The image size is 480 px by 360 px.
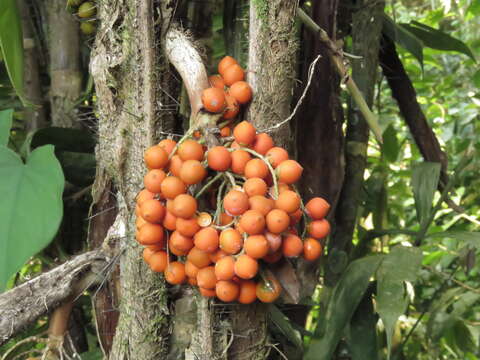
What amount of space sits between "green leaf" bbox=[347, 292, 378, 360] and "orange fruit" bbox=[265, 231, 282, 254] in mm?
429

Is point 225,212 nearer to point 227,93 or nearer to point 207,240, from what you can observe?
point 207,240

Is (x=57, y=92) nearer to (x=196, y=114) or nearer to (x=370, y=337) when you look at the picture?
(x=196, y=114)

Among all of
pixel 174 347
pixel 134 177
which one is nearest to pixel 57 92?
pixel 134 177

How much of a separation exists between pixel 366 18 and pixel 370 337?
2.20ft

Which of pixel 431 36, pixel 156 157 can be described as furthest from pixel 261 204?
A: pixel 431 36

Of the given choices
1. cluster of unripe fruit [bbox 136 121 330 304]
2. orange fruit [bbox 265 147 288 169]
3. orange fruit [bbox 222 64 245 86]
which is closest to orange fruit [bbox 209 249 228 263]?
cluster of unripe fruit [bbox 136 121 330 304]

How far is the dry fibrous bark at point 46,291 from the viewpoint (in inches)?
23.6

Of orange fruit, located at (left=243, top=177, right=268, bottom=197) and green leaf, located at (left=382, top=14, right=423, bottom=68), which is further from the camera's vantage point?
green leaf, located at (left=382, top=14, right=423, bottom=68)

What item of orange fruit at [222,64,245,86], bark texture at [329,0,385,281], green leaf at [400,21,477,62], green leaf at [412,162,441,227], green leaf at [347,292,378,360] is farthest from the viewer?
green leaf at [400,21,477,62]

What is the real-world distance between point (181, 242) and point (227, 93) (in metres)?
0.18

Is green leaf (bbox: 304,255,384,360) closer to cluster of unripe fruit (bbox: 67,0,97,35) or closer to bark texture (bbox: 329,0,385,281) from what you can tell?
bark texture (bbox: 329,0,385,281)

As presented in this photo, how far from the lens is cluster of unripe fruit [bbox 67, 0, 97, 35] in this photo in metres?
0.68

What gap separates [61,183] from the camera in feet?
2.06

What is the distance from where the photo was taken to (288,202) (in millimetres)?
450
